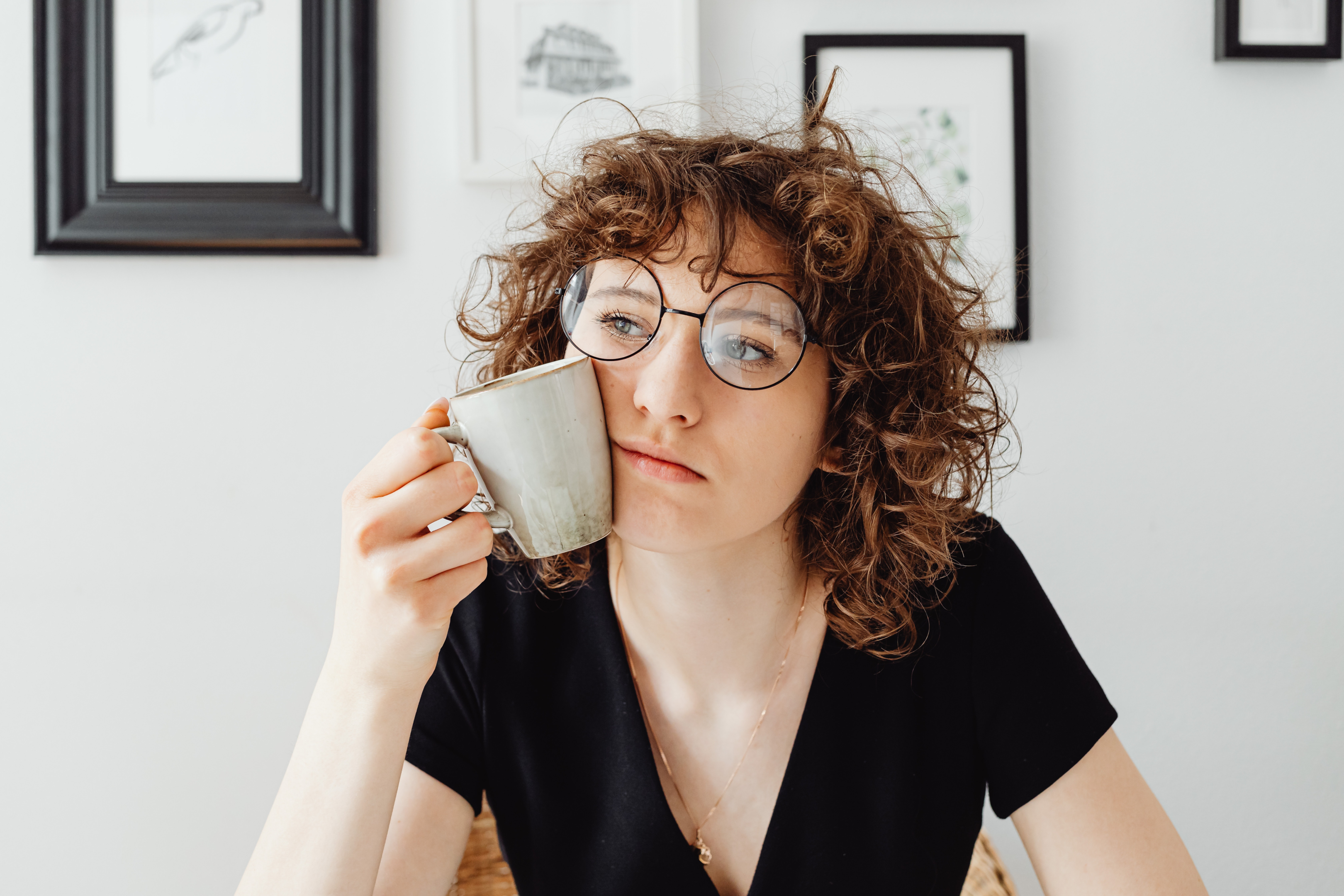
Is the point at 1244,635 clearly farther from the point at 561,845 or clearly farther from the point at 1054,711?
the point at 561,845

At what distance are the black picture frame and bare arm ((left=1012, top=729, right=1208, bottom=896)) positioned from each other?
3.95 feet

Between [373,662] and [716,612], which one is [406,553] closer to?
[373,662]

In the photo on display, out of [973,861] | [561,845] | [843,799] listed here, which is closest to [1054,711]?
[843,799]

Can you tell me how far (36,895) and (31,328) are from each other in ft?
2.97

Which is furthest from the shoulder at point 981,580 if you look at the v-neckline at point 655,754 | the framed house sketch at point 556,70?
the framed house sketch at point 556,70

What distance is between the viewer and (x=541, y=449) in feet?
2.29

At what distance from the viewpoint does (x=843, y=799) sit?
962 mm

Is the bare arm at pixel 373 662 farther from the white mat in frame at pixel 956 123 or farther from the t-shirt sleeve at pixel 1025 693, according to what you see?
the white mat in frame at pixel 956 123

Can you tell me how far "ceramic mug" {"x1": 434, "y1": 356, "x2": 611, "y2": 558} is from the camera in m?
0.68

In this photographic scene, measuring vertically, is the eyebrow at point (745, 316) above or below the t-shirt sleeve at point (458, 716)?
above

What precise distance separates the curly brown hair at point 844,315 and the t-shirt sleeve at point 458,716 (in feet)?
0.35

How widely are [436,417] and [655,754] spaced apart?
0.50 m

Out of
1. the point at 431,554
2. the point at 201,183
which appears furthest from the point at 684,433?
the point at 201,183

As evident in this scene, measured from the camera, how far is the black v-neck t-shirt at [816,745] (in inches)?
37.2
